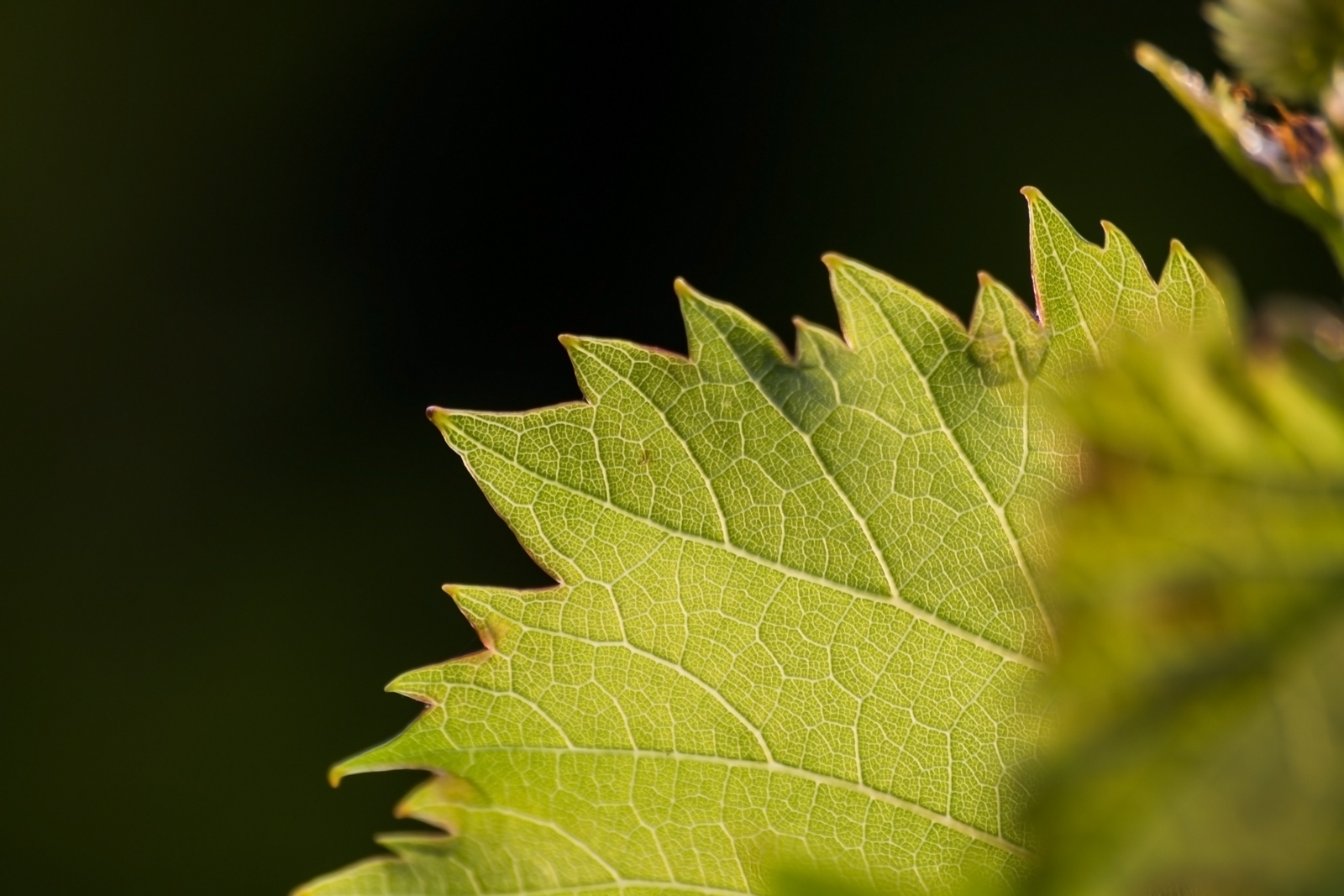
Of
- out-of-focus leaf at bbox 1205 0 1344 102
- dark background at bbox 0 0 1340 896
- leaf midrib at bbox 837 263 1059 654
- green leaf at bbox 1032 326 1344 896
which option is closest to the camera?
green leaf at bbox 1032 326 1344 896

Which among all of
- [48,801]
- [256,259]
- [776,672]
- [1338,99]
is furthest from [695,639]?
[256,259]

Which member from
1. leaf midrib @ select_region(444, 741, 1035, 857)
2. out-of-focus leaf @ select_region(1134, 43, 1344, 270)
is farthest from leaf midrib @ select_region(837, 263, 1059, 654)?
out-of-focus leaf @ select_region(1134, 43, 1344, 270)

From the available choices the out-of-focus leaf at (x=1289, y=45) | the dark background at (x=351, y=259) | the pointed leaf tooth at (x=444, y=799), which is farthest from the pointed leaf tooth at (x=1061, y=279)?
the dark background at (x=351, y=259)

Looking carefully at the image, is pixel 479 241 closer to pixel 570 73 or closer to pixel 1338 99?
pixel 570 73

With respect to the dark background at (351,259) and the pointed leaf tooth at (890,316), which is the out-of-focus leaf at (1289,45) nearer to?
the pointed leaf tooth at (890,316)

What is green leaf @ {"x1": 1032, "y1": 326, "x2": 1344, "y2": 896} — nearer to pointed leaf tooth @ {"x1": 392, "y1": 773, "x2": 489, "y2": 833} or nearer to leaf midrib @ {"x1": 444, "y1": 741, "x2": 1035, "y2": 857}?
leaf midrib @ {"x1": 444, "y1": 741, "x2": 1035, "y2": 857}
